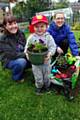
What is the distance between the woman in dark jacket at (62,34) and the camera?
4.32 metres

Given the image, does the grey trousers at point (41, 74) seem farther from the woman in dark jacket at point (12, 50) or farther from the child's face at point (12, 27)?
the child's face at point (12, 27)

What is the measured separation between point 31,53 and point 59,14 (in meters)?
1.26

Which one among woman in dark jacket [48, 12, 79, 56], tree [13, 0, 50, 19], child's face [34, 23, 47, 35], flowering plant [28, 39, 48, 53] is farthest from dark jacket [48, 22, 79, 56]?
tree [13, 0, 50, 19]

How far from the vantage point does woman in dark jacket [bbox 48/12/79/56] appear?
4316 mm

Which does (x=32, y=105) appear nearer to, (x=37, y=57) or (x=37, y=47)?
(x=37, y=57)

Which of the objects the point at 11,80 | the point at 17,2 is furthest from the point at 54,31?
the point at 17,2

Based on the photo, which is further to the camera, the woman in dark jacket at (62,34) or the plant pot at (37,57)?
the woman in dark jacket at (62,34)

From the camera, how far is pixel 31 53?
3400mm

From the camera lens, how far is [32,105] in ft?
11.5

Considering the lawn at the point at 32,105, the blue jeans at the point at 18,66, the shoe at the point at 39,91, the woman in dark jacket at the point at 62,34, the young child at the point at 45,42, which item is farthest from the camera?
the woman in dark jacket at the point at 62,34

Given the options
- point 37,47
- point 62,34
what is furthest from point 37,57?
point 62,34

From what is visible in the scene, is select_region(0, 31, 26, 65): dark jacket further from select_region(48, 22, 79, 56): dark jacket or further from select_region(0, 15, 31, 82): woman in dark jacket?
select_region(48, 22, 79, 56): dark jacket

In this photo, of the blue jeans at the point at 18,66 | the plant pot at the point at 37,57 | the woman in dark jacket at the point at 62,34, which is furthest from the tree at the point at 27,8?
the plant pot at the point at 37,57

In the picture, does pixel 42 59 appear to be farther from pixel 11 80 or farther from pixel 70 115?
pixel 11 80
